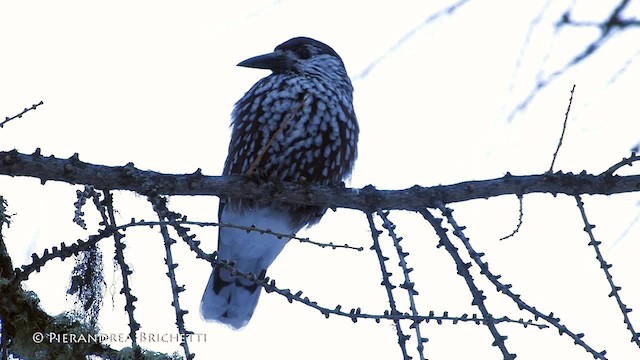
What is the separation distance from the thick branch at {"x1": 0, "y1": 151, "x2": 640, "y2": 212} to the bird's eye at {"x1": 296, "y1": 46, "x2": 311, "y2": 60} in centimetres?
147

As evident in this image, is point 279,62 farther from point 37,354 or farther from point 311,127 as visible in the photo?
point 37,354

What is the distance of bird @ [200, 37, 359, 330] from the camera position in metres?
3.59

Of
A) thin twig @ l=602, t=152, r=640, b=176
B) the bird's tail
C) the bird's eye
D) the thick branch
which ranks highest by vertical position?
the bird's eye

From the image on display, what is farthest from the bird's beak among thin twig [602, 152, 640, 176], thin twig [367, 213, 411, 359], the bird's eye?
thin twig [602, 152, 640, 176]

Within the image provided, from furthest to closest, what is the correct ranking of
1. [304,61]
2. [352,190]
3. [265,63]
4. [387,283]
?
[304,61]
[265,63]
[352,190]
[387,283]

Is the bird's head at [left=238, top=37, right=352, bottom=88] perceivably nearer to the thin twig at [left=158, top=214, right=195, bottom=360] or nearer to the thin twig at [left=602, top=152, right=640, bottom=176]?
the thin twig at [left=602, top=152, right=640, bottom=176]

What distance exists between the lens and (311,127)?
143 inches

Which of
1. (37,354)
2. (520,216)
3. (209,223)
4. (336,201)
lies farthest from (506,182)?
(37,354)

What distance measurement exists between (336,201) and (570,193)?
0.85 m

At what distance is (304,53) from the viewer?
4219mm

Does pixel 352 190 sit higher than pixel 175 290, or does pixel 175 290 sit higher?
pixel 352 190

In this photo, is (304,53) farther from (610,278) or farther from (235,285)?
Answer: (610,278)

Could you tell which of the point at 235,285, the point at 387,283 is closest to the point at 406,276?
the point at 387,283

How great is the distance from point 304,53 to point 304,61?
0.10 meters
